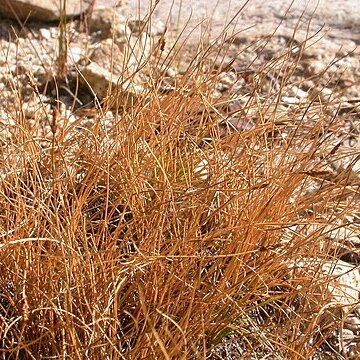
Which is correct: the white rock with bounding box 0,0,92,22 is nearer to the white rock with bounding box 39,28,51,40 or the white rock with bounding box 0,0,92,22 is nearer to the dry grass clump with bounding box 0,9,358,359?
the white rock with bounding box 39,28,51,40

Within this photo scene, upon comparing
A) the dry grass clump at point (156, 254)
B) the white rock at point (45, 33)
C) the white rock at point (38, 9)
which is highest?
the dry grass clump at point (156, 254)

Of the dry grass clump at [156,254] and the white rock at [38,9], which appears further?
the white rock at [38,9]

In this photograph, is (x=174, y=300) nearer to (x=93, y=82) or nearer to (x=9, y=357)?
(x=9, y=357)

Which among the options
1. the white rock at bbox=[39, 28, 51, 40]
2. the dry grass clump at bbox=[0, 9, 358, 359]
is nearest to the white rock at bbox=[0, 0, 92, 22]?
the white rock at bbox=[39, 28, 51, 40]

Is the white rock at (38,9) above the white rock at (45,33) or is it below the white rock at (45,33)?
above

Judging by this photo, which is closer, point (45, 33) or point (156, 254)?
point (156, 254)

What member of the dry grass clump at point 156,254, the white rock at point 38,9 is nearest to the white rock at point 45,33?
the white rock at point 38,9

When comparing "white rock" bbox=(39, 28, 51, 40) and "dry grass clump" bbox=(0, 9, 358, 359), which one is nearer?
"dry grass clump" bbox=(0, 9, 358, 359)

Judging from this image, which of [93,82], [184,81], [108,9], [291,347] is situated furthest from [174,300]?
[108,9]

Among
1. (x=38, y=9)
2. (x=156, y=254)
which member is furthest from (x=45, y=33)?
(x=156, y=254)

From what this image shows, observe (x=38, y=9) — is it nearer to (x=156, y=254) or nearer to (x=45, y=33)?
(x=45, y=33)

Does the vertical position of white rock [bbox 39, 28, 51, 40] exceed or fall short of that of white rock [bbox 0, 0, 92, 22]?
it falls short

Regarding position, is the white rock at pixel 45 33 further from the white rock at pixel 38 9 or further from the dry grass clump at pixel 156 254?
the dry grass clump at pixel 156 254
